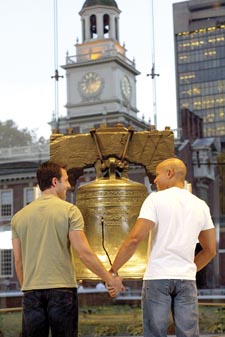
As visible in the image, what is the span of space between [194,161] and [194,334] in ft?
98.6

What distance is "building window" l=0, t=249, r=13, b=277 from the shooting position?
29.7 m

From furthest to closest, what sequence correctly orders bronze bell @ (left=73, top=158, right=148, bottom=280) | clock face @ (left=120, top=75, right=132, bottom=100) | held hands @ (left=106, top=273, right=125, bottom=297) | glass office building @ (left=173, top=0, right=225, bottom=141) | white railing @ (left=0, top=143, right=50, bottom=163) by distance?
clock face @ (left=120, top=75, right=132, bottom=100) → white railing @ (left=0, top=143, right=50, bottom=163) → glass office building @ (left=173, top=0, right=225, bottom=141) → bronze bell @ (left=73, top=158, right=148, bottom=280) → held hands @ (left=106, top=273, right=125, bottom=297)

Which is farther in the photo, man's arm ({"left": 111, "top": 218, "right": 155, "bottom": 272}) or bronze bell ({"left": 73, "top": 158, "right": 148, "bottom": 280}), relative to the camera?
bronze bell ({"left": 73, "top": 158, "right": 148, "bottom": 280})

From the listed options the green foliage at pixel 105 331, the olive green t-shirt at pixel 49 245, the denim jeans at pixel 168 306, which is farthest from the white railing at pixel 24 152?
the denim jeans at pixel 168 306

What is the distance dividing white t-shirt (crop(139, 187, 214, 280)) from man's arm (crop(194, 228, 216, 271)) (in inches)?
5.2

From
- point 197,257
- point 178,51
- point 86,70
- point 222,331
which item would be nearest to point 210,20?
point 178,51

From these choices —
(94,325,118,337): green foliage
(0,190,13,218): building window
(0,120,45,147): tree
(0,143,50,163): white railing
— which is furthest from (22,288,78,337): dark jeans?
(0,120,45,147): tree

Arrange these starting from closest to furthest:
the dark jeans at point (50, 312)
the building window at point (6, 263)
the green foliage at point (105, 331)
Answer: the dark jeans at point (50, 312), the green foliage at point (105, 331), the building window at point (6, 263)

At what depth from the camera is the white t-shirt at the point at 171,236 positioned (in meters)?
3.47

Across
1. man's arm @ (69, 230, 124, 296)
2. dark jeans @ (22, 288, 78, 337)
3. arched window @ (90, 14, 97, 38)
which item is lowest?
dark jeans @ (22, 288, 78, 337)

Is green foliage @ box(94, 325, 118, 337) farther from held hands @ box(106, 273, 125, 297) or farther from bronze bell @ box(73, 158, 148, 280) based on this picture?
held hands @ box(106, 273, 125, 297)

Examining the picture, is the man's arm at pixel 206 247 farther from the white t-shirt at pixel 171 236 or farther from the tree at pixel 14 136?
the tree at pixel 14 136

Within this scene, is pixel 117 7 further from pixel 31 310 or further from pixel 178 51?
pixel 31 310

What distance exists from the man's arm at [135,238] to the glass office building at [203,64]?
15924 millimetres
